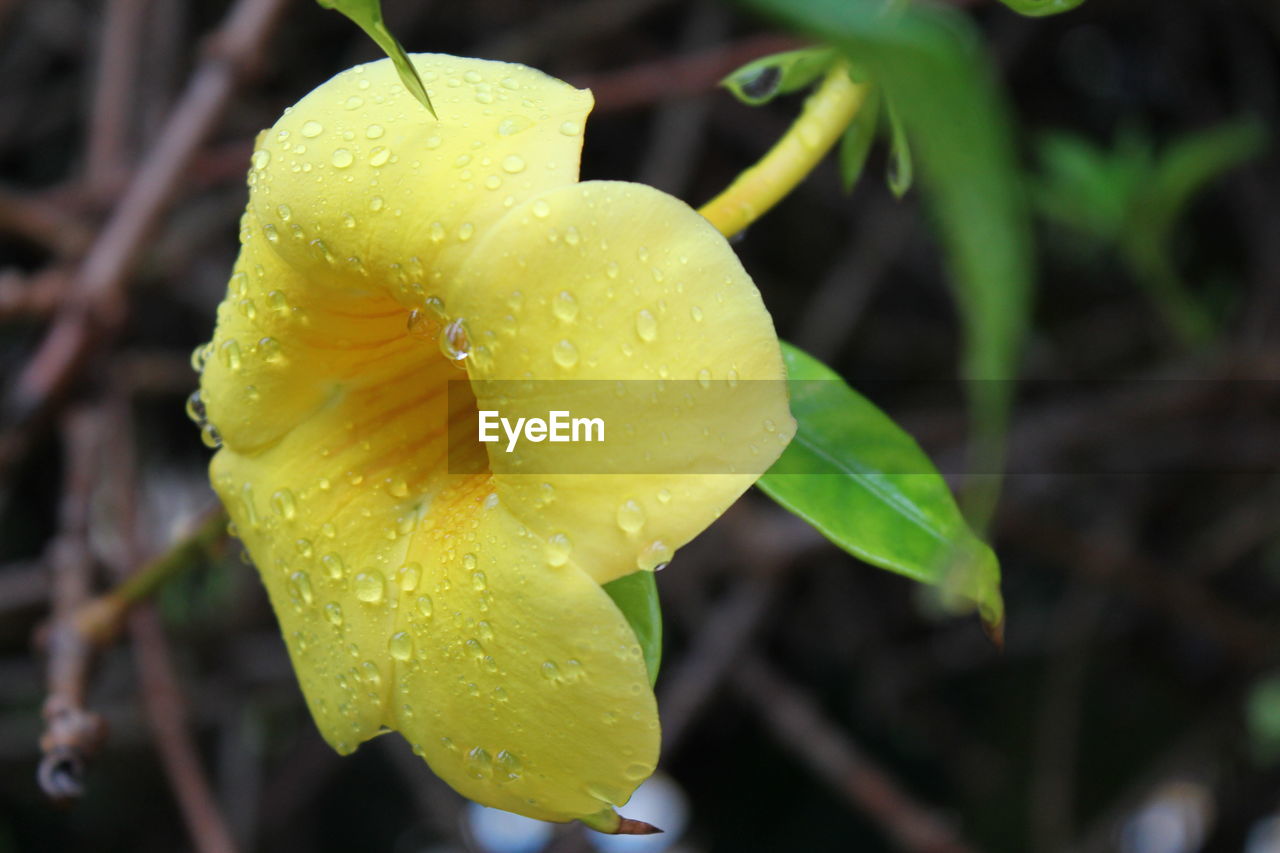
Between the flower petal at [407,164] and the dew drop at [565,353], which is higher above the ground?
the flower petal at [407,164]

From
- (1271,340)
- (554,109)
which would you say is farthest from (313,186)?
(1271,340)

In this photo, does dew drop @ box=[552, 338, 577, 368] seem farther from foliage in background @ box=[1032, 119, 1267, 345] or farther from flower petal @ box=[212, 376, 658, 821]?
foliage in background @ box=[1032, 119, 1267, 345]

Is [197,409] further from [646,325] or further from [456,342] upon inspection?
[646,325]

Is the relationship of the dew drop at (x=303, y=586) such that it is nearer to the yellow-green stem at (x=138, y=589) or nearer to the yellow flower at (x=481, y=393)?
the yellow flower at (x=481, y=393)

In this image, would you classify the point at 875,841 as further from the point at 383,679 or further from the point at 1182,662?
the point at 383,679

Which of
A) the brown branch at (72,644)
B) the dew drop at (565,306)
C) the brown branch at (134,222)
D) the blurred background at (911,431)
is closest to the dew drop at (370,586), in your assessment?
the dew drop at (565,306)

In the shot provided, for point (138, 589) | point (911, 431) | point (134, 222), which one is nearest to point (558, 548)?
point (138, 589)

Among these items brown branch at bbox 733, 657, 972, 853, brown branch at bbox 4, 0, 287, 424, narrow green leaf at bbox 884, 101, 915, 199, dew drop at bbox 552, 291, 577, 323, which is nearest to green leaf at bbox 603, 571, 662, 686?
dew drop at bbox 552, 291, 577, 323
